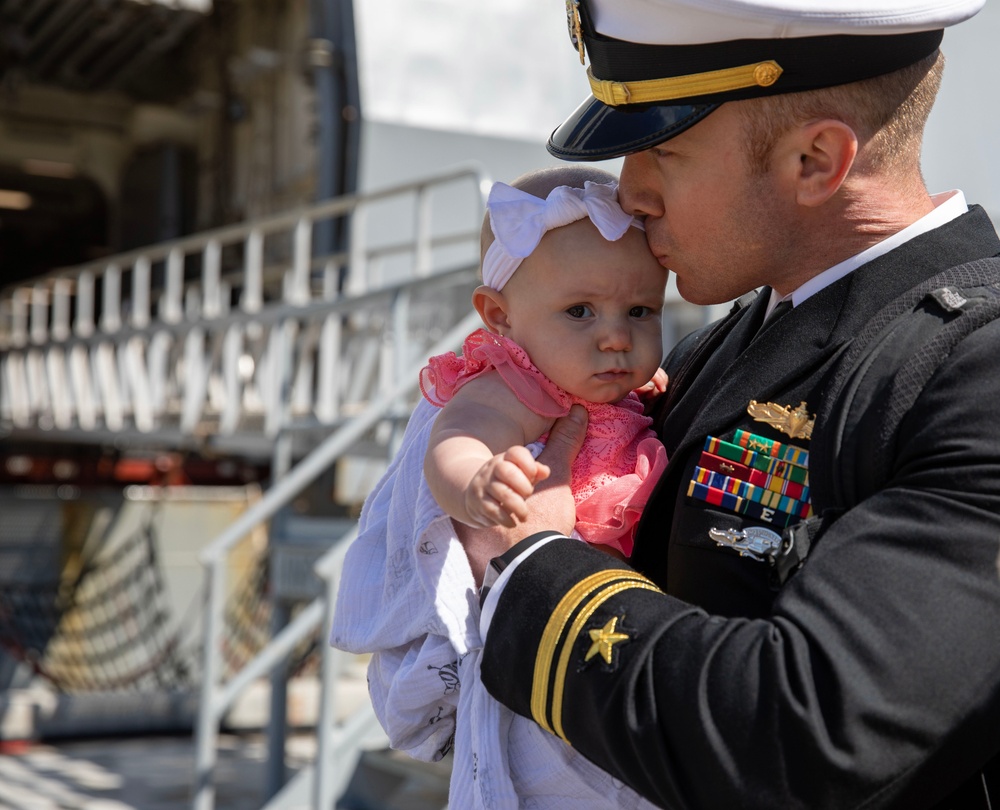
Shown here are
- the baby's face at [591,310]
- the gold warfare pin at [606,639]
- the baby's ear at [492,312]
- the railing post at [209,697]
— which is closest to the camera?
the gold warfare pin at [606,639]

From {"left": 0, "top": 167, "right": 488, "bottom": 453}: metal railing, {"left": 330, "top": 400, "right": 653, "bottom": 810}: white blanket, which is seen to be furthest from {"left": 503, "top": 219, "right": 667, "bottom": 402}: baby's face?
{"left": 0, "top": 167, "right": 488, "bottom": 453}: metal railing

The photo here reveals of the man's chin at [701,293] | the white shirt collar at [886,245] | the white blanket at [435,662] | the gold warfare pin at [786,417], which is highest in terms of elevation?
the white shirt collar at [886,245]

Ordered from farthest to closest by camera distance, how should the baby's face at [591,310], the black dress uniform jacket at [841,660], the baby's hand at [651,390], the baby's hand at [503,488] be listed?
the baby's hand at [651,390]
the baby's face at [591,310]
the baby's hand at [503,488]
the black dress uniform jacket at [841,660]

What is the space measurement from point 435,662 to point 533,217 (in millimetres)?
557

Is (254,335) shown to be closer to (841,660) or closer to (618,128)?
(618,128)

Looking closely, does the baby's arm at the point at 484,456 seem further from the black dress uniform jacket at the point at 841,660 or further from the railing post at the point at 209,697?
the railing post at the point at 209,697

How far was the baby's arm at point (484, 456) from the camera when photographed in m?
1.28

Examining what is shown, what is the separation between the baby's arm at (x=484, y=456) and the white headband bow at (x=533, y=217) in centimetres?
15

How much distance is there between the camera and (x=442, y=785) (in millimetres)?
4238

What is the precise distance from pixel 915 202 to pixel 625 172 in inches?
13.0

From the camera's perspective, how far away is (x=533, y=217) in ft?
4.95

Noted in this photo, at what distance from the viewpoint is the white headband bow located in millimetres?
1451

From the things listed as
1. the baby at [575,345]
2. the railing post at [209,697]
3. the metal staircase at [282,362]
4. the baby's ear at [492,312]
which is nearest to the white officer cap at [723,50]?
the baby at [575,345]

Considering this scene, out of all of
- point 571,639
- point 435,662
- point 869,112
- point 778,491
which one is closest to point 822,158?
point 869,112
